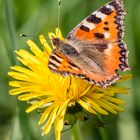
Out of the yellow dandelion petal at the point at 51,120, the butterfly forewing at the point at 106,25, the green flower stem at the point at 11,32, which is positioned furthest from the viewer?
the green flower stem at the point at 11,32

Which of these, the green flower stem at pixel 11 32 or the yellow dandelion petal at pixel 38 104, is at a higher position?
the green flower stem at pixel 11 32

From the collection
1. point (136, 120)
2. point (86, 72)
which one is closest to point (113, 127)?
point (136, 120)

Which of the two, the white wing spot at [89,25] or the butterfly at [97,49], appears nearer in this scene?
the butterfly at [97,49]

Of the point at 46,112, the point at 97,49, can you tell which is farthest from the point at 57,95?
the point at 97,49

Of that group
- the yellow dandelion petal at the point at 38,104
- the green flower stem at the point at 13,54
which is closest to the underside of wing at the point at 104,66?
the yellow dandelion petal at the point at 38,104

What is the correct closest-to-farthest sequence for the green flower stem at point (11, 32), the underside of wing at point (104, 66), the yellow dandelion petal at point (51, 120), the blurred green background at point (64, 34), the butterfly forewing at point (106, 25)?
the underside of wing at point (104, 66)
the yellow dandelion petal at point (51, 120)
the butterfly forewing at point (106, 25)
the green flower stem at point (11, 32)
the blurred green background at point (64, 34)

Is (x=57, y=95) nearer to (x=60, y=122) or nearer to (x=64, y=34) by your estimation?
(x=60, y=122)

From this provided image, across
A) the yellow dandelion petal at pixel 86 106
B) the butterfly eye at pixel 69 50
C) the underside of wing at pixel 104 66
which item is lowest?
the yellow dandelion petal at pixel 86 106

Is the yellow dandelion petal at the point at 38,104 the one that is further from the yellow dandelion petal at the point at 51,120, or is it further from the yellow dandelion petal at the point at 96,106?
the yellow dandelion petal at the point at 96,106
